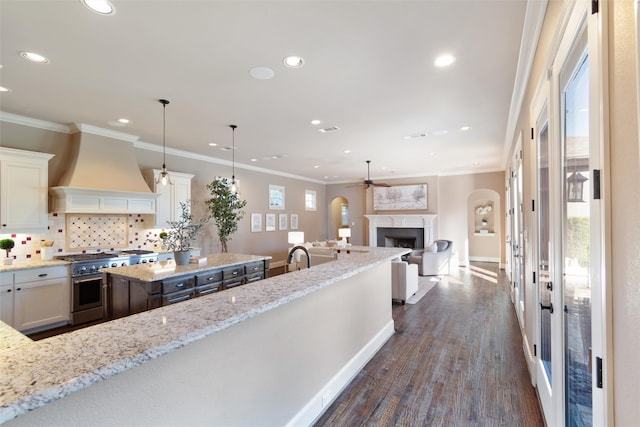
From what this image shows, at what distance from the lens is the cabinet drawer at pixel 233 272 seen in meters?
3.60

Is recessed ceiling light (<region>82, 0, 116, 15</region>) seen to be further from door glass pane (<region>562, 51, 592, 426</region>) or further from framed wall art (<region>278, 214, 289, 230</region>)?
framed wall art (<region>278, 214, 289, 230</region>)

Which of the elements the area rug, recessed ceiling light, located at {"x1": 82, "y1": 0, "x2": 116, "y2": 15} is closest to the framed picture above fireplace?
the area rug

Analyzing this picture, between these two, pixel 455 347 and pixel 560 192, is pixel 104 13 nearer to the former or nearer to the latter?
pixel 560 192

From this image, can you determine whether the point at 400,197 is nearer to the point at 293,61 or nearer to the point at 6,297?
the point at 293,61

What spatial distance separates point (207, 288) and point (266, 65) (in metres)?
2.47

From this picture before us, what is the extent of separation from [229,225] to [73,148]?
2847mm

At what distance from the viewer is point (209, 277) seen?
3.41m

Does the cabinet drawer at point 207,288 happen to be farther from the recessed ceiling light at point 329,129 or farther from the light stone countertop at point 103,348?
the recessed ceiling light at point 329,129

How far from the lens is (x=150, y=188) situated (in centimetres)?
535

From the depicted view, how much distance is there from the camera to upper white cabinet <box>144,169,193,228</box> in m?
5.35

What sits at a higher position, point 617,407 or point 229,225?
point 229,225

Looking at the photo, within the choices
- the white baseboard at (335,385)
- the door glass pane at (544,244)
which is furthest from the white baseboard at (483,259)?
the door glass pane at (544,244)

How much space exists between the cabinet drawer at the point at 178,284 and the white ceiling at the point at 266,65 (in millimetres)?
2046

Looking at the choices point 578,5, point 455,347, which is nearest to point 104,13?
point 578,5
